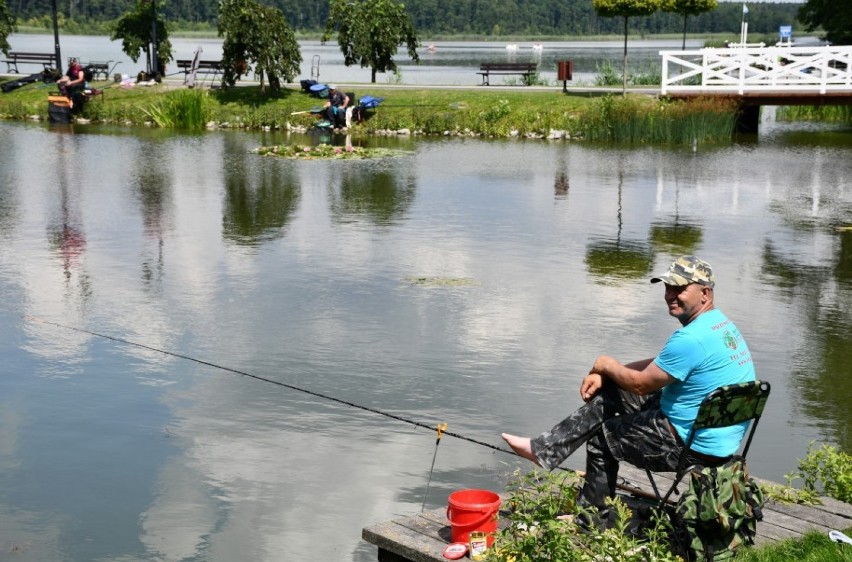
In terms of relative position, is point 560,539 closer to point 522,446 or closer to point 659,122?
point 522,446

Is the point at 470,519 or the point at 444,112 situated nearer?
the point at 470,519

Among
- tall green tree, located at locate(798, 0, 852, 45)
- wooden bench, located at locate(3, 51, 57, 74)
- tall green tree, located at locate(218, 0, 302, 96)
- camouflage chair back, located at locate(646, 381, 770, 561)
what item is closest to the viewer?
camouflage chair back, located at locate(646, 381, 770, 561)

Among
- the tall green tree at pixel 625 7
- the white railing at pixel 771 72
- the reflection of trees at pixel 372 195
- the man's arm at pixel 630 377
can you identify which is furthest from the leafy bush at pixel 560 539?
the tall green tree at pixel 625 7

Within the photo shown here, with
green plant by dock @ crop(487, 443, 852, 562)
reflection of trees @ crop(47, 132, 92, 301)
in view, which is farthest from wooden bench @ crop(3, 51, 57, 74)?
green plant by dock @ crop(487, 443, 852, 562)

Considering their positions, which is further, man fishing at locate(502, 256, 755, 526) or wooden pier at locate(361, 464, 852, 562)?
wooden pier at locate(361, 464, 852, 562)

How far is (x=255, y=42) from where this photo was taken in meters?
37.1

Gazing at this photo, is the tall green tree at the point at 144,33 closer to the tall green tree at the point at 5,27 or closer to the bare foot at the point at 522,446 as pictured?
the tall green tree at the point at 5,27

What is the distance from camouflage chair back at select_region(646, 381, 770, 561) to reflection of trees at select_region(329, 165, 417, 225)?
12.2m

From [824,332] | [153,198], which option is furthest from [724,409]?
[153,198]

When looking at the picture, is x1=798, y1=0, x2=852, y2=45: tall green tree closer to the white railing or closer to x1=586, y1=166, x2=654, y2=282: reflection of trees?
the white railing

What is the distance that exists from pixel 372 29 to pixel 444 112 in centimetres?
835

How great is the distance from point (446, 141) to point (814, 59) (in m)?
10.5

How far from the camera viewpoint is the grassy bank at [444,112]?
99.1 ft

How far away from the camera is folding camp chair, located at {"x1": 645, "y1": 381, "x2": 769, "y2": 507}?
5.78m
